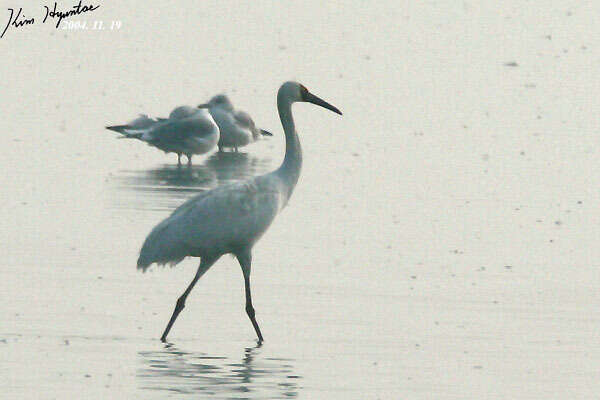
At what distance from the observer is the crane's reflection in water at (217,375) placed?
37.2 ft

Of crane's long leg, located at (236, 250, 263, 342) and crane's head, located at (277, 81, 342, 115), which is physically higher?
crane's head, located at (277, 81, 342, 115)

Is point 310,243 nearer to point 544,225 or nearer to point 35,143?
point 544,225

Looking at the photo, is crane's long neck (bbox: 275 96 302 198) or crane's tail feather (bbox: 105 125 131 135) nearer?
crane's long neck (bbox: 275 96 302 198)

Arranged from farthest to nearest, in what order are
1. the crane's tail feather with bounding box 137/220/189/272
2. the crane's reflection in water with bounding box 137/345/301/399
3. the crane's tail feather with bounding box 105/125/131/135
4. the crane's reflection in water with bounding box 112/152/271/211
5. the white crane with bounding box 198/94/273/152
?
the white crane with bounding box 198/94/273/152 < the crane's tail feather with bounding box 105/125/131/135 < the crane's reflection in water with bounding box 112/152/271/211 < the crane's tail feather with bounding box 137/220/189/272 < the crane's reflection in water with bounding box 137/345/301/399

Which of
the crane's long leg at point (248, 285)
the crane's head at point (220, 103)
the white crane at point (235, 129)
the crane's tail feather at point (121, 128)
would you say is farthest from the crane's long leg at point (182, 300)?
the crane's head at point (220, 103)

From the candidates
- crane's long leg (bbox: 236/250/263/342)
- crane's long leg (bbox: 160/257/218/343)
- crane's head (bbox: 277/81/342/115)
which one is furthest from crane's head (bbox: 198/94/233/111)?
crane's long leg (bbox: 160/257/218/343)

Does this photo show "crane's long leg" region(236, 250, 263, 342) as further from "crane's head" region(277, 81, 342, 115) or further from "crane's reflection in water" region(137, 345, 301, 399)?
"crane's head" region(277, 81, 342, 115)

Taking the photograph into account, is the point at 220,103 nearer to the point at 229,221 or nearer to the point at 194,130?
the point at 194,130

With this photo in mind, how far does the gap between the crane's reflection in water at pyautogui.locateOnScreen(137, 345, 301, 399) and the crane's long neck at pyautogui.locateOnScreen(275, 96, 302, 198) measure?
201 centimetres

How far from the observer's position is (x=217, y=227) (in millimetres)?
13617

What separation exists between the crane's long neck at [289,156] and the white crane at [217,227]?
Answer: 0.41 ft

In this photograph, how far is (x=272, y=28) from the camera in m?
46.3

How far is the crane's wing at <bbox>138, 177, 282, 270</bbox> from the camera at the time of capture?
13.4 metres

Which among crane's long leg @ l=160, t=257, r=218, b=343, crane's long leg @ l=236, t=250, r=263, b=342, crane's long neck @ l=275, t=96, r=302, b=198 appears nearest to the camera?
crane's long leg @ l=160, t=257, r=218, b=343
